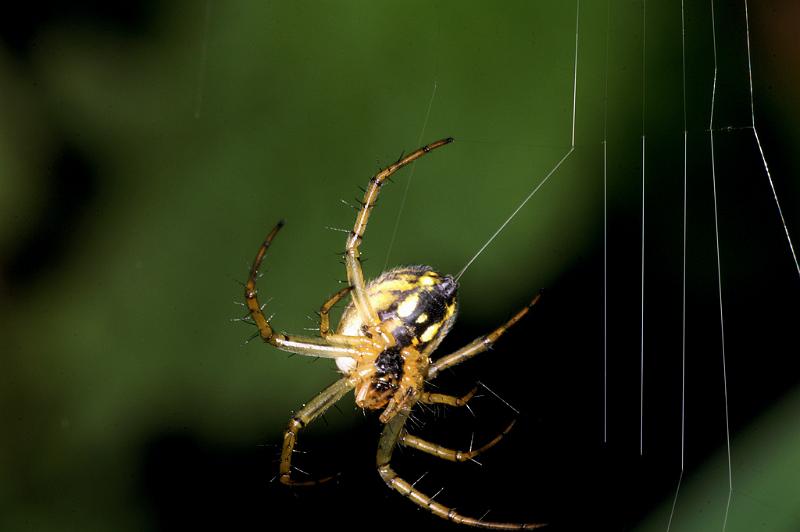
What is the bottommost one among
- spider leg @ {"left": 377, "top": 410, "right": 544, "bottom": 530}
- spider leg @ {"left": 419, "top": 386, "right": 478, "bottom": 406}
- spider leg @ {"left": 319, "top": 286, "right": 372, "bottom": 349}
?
spider leg @ {"left": 377, "top": 410, "right": 544, "bottom": 530}

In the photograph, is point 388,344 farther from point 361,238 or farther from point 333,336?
point 361,238

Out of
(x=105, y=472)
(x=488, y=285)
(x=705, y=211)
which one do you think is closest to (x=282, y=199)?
(x=488, y=285)

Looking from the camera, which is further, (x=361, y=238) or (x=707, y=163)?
(x=707, y=163)

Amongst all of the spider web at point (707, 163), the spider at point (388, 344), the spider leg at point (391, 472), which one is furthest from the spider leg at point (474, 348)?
the spider web at point (707, 163)

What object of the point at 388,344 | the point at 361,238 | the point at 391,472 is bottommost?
the point at 391,472

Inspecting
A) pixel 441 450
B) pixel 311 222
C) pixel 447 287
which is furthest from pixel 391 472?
pixel 311 222

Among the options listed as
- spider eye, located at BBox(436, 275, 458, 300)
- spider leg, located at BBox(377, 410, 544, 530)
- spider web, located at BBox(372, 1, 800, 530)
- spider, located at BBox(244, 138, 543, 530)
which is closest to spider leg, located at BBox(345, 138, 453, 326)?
spider, located at BBox(244, 138, 543, 530)

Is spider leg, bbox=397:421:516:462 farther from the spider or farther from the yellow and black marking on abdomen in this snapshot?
the yellow and black marking on abdomen
